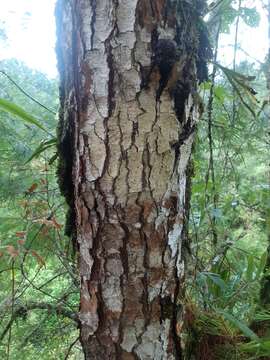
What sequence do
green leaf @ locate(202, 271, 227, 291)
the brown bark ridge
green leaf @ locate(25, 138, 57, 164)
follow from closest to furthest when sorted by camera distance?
the brown bark ridge < green leaf @ locate(25, 138, 57, 164) < green leaf @ locate(202, 271, 227, 291)

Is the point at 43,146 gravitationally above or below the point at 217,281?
above

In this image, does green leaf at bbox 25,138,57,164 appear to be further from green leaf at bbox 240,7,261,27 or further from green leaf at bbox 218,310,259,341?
green leaf at bbox 240,7,261,27

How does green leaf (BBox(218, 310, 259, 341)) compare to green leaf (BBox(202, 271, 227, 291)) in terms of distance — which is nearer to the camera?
green leaf (BBox(218, 310, 259, 341))

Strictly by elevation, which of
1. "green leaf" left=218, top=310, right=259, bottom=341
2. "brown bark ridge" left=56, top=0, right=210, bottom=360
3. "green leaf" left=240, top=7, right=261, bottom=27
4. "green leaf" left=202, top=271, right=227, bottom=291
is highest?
"green leaf" left=240, top=7, right=261, bottom=27

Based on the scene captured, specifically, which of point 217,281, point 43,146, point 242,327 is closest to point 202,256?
point 217,281

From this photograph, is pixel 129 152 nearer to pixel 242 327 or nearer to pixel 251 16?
pixel 242 327

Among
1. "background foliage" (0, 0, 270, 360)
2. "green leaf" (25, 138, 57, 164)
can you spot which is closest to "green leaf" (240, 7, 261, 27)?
"background foliage" (0, 0, 270, 360)

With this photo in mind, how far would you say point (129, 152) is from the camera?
2.11 feet

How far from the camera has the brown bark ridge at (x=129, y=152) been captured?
621 millimetres

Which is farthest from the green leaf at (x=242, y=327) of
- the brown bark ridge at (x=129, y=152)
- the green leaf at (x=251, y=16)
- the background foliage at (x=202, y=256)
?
the green leaf at (x=251, y=16)

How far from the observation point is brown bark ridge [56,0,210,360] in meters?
0.62

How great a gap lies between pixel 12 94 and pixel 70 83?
4.48ft

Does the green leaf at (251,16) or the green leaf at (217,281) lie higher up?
the green leaf at (251,16)

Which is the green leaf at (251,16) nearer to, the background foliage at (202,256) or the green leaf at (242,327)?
the background foliage at (202,256)
